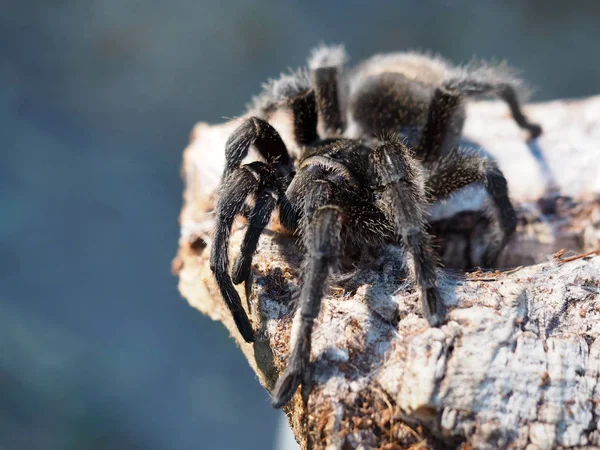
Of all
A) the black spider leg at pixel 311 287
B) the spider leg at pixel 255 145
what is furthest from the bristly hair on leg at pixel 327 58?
the black spider leg at pixel 311 287

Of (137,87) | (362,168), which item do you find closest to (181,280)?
(362,168)

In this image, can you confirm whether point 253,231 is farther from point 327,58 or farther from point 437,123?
point 327,58

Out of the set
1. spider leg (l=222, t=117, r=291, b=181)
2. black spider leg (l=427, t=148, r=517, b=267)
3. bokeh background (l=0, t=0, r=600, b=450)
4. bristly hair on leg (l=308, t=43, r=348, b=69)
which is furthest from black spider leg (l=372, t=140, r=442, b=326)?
bokeh background (l=0, t=0, r=600, b=450)

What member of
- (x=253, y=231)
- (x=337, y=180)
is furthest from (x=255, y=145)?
(x=253, y=231)

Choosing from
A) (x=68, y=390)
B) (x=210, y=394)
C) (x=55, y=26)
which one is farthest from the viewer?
(x=55, y=26)

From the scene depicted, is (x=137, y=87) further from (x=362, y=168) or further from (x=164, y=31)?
(x=362, y=168)

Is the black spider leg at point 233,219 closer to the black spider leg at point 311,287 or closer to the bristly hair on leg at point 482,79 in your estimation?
the black spider leg at point 311,287
